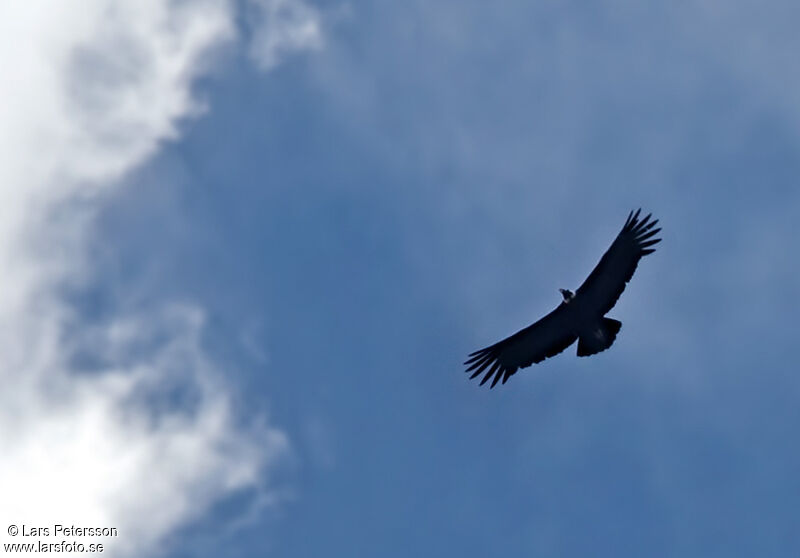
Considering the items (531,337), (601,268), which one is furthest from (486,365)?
(601,268)

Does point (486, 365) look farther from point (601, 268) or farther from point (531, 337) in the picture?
point (601, 268)

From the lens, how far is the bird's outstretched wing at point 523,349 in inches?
2517

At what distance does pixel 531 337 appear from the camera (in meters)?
64.2

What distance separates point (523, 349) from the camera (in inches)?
2544

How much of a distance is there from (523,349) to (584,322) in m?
2.89

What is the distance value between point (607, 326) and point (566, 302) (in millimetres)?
2122

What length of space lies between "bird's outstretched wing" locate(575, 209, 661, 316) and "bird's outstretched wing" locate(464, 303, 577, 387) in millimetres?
1533

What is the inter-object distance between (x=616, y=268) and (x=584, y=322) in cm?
279

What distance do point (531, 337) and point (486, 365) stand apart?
2.21 metres

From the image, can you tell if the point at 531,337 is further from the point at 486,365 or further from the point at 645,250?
the point at 645,250

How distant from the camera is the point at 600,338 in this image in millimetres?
63469

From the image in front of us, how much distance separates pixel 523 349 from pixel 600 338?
3.33 meters

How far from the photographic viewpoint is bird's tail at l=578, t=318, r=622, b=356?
6322 cm

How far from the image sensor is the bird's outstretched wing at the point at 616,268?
6166cm
